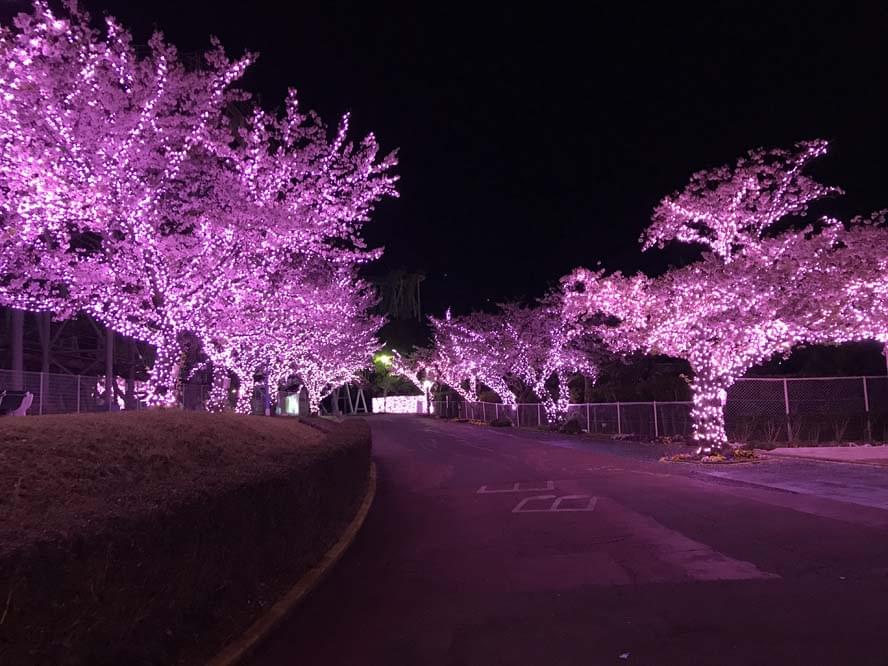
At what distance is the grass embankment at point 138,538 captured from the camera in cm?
398

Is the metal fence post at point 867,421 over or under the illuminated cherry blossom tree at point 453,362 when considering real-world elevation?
under

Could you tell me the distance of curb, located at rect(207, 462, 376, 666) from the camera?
218 inches

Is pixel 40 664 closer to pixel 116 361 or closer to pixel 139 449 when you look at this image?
pixel 139 449

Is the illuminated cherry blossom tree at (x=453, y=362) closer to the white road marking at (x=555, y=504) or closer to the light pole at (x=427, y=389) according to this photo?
the light pole at (x=427, y=389)

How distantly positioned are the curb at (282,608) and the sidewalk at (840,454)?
14159 mm

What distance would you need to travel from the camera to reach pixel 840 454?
20.9m

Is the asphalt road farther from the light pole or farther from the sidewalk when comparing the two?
the light pole

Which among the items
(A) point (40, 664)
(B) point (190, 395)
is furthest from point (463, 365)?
(A) point (40, 664)

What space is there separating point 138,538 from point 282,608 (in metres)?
2.41

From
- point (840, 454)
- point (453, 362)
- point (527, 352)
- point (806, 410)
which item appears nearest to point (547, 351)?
point (527, 352)

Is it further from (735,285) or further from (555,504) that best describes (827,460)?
(555,504)

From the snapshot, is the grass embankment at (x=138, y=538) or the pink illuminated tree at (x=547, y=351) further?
the pink illuminated tree at (x=547, y=351)

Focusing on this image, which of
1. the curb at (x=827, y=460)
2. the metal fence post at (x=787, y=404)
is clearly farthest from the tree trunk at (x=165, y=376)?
the metal fence post at (x=787, y=404)

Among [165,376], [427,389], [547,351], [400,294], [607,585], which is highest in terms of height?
[400,294]
